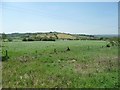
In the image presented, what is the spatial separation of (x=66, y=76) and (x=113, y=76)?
143 inches

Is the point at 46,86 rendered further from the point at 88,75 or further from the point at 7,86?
the point at 88,75

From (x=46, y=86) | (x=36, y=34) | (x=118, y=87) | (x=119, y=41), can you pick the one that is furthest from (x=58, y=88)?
(x=36, y=34)

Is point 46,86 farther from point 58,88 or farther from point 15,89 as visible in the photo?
point 15,89

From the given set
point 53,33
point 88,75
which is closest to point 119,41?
point 53,33

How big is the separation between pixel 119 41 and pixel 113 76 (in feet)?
170

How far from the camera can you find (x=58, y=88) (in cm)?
1455

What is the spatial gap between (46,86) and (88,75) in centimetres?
506

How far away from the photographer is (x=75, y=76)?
18609 millimetres

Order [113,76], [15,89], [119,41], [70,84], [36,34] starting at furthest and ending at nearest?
[36,34] → [119,41] → [113,76] → [70,84] → [15,89]

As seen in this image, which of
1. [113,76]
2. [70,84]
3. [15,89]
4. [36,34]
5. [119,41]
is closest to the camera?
[15,89]

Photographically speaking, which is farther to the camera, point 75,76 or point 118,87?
point 75,76

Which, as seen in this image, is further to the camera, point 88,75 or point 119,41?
point 119,41

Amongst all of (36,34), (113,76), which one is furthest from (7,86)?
(36,34)

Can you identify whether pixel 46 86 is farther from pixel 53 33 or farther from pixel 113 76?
pixel 53 33
